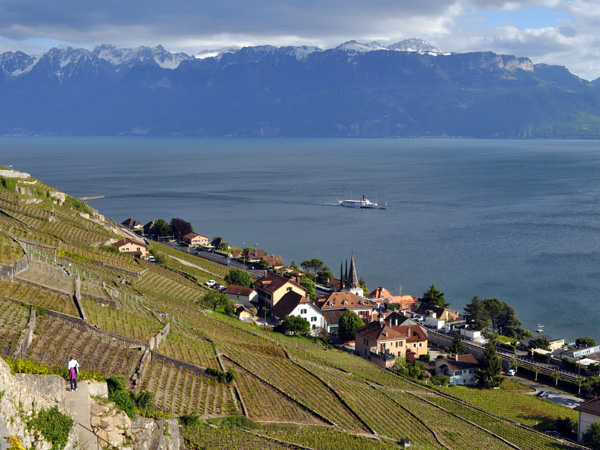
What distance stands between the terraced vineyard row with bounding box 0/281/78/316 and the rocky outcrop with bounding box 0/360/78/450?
1283 cm

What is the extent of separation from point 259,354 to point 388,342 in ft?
39.1

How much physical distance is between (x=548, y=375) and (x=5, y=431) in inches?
1404

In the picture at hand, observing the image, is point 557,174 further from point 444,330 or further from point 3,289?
point 3,289

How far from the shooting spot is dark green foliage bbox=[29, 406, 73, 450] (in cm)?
1038

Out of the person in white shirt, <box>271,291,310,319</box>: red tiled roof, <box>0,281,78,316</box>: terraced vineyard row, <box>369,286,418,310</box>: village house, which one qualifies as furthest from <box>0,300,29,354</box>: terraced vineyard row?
<box>369,286,418,310</box>: village house

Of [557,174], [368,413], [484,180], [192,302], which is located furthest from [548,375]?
[557,174]

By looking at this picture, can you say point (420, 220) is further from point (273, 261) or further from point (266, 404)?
point (266, 404)

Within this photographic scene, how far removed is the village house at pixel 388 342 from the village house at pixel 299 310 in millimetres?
4324

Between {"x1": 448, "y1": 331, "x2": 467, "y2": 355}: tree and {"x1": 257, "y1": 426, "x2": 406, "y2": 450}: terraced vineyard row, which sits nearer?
{"x1": 257, "y1": 426, "x2": 406, "y2": 450}: terraced vineyard row

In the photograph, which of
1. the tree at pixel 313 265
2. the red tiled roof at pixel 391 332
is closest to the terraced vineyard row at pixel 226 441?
the red tiled roof at pixel 391 332

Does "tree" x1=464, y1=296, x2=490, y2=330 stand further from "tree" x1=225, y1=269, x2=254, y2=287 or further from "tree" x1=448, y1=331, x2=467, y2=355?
"tree" x1=225, y1=269, x2=254, y2=287

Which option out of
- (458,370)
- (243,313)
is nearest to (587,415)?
(458,370)

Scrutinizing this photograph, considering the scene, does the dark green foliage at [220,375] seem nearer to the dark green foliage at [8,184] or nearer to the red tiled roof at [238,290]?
the red tiled roof at [238,290]

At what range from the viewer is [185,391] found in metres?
20.9
